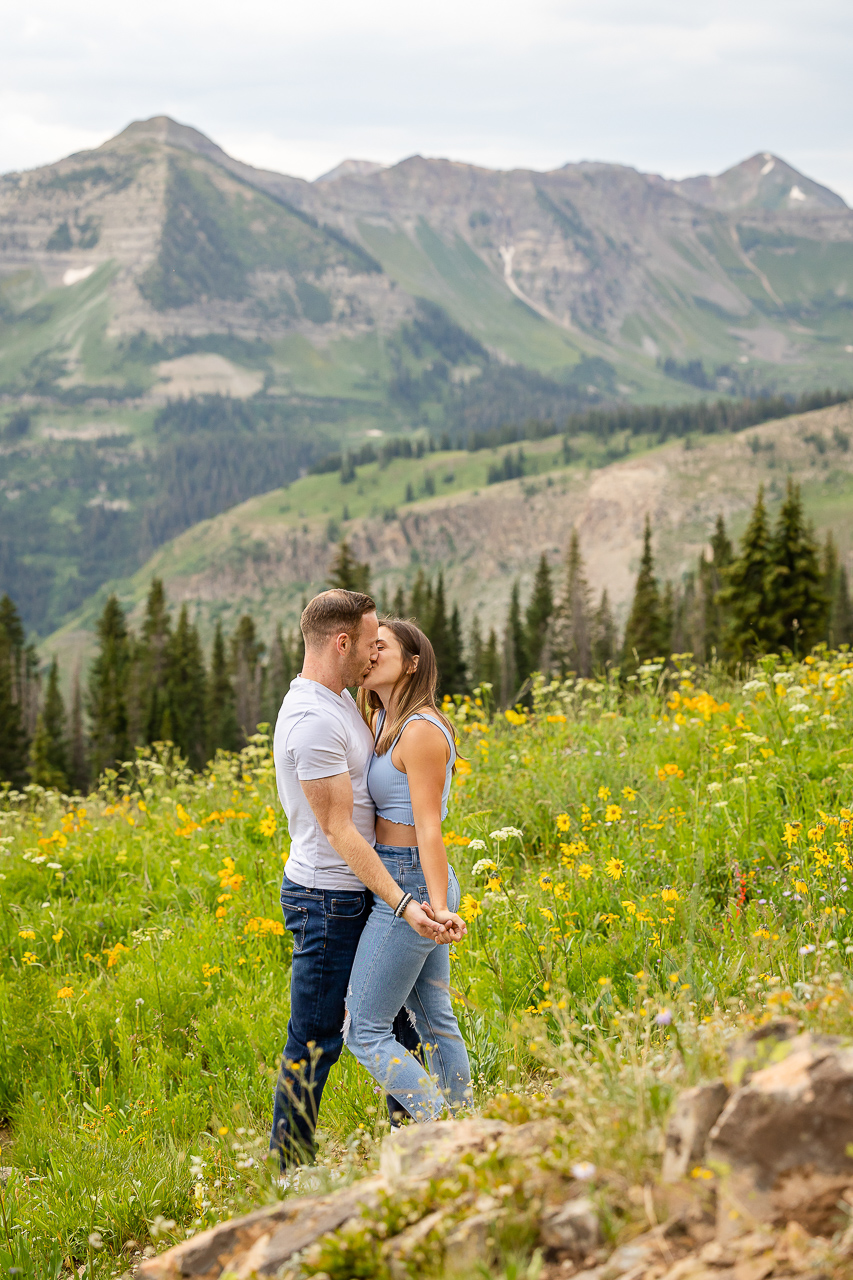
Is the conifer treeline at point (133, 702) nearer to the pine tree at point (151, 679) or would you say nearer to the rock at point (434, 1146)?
the pine tree at point (151, 679)

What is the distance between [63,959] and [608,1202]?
239 inches

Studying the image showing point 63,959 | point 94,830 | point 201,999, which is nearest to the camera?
point 201,999

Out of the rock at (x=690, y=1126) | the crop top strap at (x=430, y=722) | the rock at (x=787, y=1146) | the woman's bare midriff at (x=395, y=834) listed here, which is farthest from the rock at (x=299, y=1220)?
the crop top strap at (x=430, y=722)

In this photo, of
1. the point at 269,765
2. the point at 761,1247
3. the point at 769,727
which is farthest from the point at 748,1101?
the point at 269,765

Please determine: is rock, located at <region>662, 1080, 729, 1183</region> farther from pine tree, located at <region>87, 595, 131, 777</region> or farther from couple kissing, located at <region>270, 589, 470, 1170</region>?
pine tree, located at <region>87, 595, 131, 777</region>

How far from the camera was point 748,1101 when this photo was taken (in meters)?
2.43

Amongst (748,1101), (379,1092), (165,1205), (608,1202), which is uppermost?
(748,1101)

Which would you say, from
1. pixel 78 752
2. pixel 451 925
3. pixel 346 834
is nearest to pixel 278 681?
pixel 78 752

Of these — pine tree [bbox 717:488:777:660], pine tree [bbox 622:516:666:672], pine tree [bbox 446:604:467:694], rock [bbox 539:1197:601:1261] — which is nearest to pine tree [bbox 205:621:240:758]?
pine tree [bbox 446:604:467:694]

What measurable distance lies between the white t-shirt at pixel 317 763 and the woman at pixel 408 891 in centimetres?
10

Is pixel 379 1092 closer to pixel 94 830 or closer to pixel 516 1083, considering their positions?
pixel 516 1083

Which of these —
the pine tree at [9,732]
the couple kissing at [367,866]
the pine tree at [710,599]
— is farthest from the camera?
the pine tree at [710,599]

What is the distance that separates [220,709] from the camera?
84875mm

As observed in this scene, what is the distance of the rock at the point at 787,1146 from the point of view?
2.32 metres
